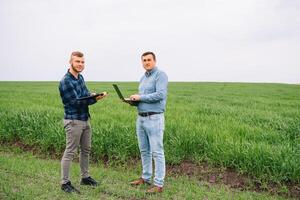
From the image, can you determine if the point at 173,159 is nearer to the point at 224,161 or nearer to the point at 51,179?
the point at 224,161

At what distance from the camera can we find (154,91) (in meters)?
6.05

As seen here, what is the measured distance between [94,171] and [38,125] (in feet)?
12.0

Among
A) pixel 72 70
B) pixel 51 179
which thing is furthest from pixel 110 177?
pixel 72 70

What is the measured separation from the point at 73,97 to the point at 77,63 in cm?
59

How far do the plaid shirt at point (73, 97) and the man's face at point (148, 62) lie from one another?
1.09 meters

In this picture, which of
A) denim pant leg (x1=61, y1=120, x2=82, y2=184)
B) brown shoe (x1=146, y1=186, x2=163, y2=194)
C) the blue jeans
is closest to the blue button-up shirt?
the blue jeans

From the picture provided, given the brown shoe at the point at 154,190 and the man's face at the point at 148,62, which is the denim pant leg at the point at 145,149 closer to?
the brown shoe at the point at 154,190

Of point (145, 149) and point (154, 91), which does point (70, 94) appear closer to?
point (154, 91)

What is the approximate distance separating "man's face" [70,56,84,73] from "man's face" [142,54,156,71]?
→ 1072mm

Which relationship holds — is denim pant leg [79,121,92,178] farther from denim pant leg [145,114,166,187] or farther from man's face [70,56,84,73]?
denim pant leg [145,114,166,187]

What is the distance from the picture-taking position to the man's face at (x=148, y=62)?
19.7 ft

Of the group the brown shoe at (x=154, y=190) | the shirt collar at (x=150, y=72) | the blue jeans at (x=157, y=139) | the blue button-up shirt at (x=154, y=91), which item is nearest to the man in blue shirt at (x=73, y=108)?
the blue button-up shirt at (x=154, y=91)

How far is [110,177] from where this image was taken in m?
7.02

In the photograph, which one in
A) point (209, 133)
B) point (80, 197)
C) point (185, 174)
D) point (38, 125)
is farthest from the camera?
point (38, 125)
